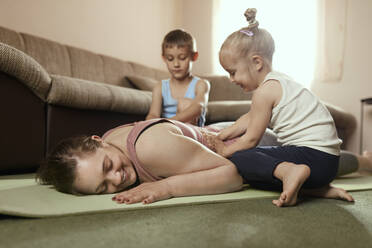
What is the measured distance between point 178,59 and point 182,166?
0.93 meters

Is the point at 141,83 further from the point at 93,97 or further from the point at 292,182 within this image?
the point at 292,182

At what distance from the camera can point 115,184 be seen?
1.02 m

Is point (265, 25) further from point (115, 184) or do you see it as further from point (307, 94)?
point (115, 184)

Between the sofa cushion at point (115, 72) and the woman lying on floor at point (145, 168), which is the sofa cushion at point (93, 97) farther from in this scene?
the sofa cushion at point (115, 72)

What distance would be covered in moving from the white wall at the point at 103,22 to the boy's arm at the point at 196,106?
145cm

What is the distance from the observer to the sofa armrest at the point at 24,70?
1.38 meters

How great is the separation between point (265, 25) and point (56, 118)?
2709mm

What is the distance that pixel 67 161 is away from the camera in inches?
38.2

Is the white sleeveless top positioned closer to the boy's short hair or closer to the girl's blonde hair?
the girl's blonde hair

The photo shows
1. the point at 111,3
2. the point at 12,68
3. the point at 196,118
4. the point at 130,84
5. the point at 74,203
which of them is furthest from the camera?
the point at 111,3

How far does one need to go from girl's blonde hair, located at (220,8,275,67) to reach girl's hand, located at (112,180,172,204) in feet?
1.77

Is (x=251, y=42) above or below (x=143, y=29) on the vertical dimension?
below

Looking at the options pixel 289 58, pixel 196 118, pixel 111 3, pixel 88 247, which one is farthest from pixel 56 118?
pixel 289 58

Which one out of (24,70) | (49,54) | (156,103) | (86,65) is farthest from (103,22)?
(24,70)
